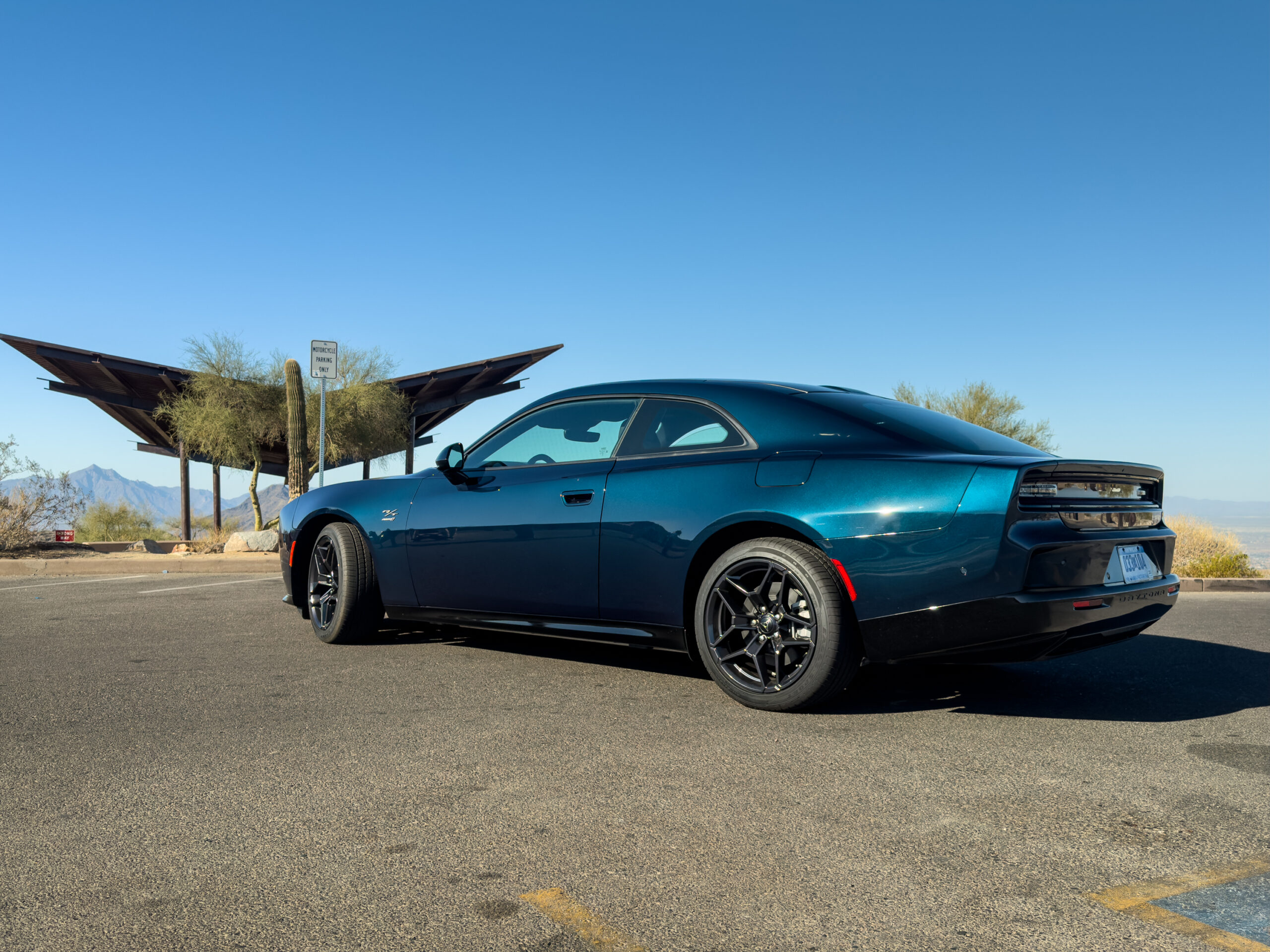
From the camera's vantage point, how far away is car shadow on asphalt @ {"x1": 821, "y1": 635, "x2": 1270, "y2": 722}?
4102 millimetres

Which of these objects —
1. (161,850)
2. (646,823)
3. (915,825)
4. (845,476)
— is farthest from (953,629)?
(161,850)

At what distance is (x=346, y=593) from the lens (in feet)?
18.5

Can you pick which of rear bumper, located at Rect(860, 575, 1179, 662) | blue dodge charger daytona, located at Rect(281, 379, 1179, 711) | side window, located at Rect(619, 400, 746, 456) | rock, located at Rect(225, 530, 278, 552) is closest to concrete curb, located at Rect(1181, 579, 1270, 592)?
blue dodge charger daytona, located at Rect(281, 379, 1179, 711)

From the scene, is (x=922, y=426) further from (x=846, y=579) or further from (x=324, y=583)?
(x=324, y=583)

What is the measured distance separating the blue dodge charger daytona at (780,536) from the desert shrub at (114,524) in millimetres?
24883

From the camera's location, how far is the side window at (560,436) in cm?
482

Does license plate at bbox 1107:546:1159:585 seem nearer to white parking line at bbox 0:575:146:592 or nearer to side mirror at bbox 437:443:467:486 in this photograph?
side mirror at bbox 437:443:467:486

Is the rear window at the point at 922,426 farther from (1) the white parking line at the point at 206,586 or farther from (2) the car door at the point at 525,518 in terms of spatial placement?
(1) the white parking line at the point at 206,586

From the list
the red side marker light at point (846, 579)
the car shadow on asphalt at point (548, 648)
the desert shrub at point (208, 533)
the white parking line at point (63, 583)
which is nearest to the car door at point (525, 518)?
the car shadow on asphalt at point (548, 648)

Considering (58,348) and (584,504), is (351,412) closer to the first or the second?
(58,348)

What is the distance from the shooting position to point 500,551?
492 cm

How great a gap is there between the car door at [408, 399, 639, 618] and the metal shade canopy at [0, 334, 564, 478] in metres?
17.5

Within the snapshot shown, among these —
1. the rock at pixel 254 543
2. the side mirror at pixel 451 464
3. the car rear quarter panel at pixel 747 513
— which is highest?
the side mirror at pixel 451 464

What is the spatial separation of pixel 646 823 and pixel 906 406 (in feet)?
8.74
